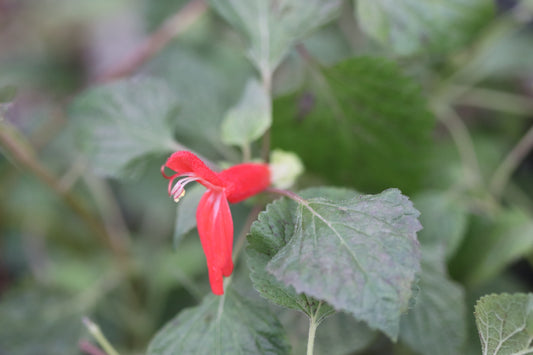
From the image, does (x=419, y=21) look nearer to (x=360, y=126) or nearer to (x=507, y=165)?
(x=360, y=126)

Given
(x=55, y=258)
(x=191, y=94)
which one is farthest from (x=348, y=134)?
(x=55, y=258)

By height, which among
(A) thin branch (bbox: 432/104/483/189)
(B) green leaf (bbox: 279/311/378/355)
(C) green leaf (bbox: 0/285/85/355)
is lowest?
(A) thin branch (bbox: 432/104/483/189)

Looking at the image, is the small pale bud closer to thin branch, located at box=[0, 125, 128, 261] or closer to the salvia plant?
the salvia plant

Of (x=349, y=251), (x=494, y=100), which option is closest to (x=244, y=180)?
(x=349, y=251)

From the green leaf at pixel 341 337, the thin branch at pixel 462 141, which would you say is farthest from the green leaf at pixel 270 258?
the thin branch at pixel 462 141

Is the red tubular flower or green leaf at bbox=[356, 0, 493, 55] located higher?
the red tubular flower

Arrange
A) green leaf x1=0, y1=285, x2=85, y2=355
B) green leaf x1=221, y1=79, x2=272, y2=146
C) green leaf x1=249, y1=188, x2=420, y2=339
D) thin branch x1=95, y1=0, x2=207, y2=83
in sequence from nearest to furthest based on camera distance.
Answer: green leaf x1=249, y1=188, x2=420, y2=339 → green leaf x1=221, y1=79, x2=272, y2=146 → green leaf x1=0, y1=285, x2=85, y2=355 → thin branch x1=95, y1=0, x2=207, y2=83

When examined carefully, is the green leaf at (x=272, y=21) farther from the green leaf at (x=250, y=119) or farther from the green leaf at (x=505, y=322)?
the green leaf at (x=505, y=322)

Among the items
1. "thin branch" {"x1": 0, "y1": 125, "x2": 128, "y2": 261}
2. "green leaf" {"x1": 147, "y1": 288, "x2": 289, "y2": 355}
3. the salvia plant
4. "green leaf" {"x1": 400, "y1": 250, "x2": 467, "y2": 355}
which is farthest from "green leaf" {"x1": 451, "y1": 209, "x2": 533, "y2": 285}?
"thin branch" {"x1": 0, "y1": 125, "x2": 128, "y2": 261}
